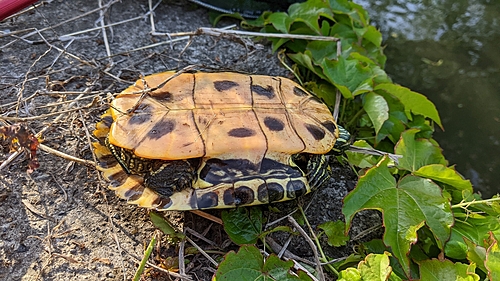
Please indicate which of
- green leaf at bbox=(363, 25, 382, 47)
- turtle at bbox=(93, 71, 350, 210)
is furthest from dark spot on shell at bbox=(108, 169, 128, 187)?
green leaf at bbox=(363, 25, 382, 47)

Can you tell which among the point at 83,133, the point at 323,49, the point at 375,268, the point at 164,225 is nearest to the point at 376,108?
the point at 323,49

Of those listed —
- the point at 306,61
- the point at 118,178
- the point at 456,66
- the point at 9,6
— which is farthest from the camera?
the point at 456,66

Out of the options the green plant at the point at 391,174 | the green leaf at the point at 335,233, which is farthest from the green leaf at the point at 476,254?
the green leaf at the point at 335,233

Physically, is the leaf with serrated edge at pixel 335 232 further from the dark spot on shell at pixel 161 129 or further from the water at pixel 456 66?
the water at pixel 456 66

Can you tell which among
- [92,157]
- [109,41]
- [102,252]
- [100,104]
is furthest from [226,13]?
[102,252]

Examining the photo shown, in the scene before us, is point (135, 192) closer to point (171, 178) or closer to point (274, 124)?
point (171, 178)

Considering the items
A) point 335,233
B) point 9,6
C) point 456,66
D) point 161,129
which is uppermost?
point 9,6

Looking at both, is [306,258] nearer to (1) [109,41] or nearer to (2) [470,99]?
(1) [109,41]

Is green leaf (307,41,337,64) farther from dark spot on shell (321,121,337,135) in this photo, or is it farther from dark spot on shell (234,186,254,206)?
dark spot on shell (234,186,254,206)
